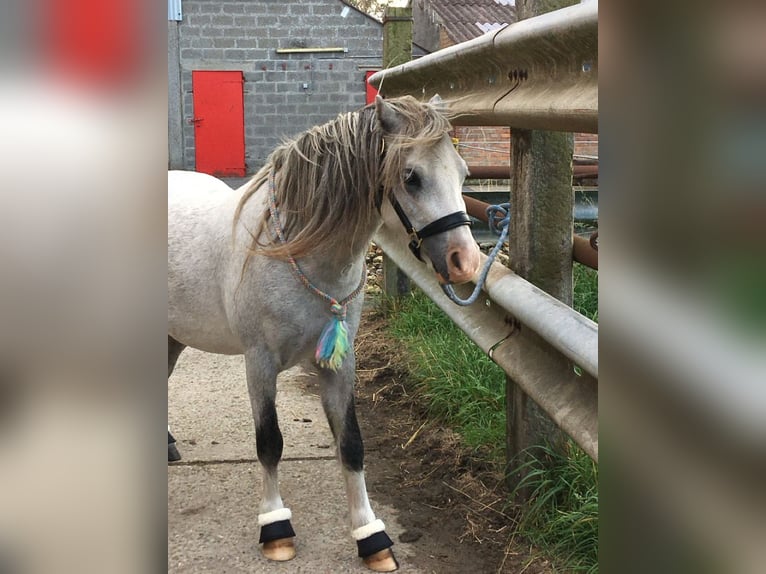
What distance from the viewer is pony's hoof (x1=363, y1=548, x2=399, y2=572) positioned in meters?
2.70

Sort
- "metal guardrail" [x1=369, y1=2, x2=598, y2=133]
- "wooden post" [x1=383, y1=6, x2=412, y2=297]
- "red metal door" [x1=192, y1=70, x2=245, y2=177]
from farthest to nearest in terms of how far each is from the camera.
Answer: "red metal door" [x1=192, y1=70, x2=245, y2=177] → "wooden post" [x1=383, y1=6, x2=412, y2=297] → "metal guardrail" [x1=369, y1=2, x2=598, y2=133]

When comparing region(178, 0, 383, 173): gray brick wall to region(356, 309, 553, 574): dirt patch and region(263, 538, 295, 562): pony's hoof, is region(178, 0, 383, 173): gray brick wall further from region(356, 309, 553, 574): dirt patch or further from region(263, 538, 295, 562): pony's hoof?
region(263, 538, 295, 562): pony's hoof

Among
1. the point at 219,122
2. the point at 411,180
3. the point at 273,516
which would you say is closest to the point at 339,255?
the point at 411,180

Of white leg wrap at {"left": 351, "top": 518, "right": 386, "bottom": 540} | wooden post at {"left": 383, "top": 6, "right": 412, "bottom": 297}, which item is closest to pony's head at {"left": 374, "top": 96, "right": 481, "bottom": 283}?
white leg wrap at {"left": 351, "top": 518, "right": 386, "bottom": 540}

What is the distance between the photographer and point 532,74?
2.40 metres

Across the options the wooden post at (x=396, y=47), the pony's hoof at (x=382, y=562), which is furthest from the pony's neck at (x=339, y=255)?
the wooden post at (x=396, y=47)

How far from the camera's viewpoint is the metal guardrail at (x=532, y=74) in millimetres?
1962

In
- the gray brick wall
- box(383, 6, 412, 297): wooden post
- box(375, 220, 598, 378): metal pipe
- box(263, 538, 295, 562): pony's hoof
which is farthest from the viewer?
the gray brick wall

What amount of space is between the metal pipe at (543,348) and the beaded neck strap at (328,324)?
1.75 ft

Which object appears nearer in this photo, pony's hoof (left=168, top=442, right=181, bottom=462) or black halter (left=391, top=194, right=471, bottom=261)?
black halter (left=391, top=194, right=471, bottom=261)

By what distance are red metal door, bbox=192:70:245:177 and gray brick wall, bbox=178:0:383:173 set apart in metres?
0.18

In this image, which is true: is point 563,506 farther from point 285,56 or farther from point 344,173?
point 285,56

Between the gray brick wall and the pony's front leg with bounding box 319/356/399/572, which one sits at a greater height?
the gray brick wall

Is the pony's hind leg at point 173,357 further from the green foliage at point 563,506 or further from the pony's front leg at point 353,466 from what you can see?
the green foliage at point 563,506
